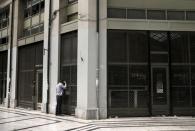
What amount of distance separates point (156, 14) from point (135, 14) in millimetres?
1207

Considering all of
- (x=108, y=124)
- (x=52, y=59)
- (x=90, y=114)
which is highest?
(x=52, y=59)

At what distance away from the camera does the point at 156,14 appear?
1722 cm

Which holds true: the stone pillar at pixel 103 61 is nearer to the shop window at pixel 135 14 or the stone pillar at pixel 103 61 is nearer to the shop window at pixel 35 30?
the shop window at pixel 135 14

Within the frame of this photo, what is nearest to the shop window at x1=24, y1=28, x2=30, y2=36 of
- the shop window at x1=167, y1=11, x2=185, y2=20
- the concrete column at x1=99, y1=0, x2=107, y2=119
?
the concrete column at x1=99, y1=0, x2=107, y2=119

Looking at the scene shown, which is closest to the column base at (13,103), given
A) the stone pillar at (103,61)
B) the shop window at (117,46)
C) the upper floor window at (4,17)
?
the upper floor window at (4,17)

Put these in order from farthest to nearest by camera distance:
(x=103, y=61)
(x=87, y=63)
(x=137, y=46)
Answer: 1. (x=137, y=46)
2. (x=103, y=61)
3. (x=87, y=63)

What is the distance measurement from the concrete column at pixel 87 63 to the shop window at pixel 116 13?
92 cm

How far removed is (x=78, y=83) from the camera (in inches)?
665

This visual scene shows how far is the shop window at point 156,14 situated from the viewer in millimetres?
17159

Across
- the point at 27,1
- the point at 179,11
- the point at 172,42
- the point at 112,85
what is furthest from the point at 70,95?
the point at 27,1

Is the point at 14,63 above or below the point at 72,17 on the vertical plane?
below

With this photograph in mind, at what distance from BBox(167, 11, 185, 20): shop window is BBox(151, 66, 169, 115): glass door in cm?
286

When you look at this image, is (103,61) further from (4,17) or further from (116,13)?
(4,17)

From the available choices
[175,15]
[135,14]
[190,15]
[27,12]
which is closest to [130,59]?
[135,14]
